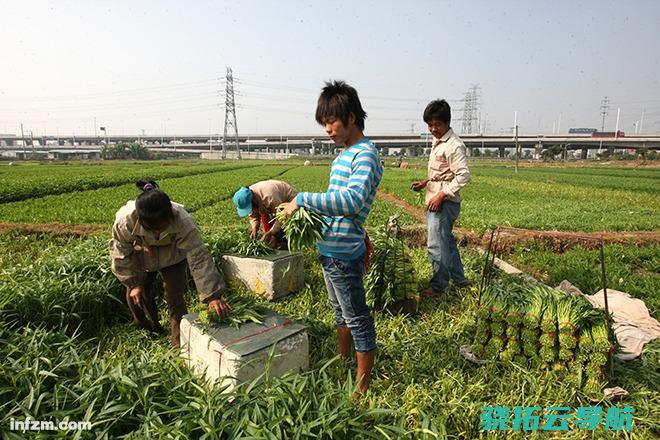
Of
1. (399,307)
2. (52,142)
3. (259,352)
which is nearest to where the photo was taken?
(259,352)

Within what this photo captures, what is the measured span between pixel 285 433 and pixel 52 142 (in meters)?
156

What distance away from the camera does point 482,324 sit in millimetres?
2961

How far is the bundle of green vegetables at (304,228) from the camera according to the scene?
2377mm

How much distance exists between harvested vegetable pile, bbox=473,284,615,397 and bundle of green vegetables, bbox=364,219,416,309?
2.90ft

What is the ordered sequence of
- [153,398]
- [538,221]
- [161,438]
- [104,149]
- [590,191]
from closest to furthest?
[161,438] < [153,398] < [538,221] < [590,191] < [104,149]

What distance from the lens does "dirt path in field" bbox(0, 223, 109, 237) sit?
23.7 feet

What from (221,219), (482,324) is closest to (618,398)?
(482,324)

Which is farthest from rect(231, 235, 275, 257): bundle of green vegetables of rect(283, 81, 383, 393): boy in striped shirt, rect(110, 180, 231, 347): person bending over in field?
rect(283, 81, 383, 393): boy in striped shirt

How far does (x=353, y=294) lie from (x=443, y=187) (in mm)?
2146

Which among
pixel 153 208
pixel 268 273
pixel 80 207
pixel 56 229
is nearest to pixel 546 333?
pixel 268 273

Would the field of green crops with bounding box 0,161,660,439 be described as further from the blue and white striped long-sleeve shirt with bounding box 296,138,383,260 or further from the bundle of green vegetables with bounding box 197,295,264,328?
the blue and white striped long-sleeve shirt with bounding box 296,138,383,260

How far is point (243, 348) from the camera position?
2.40m

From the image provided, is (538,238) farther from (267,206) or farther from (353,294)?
(353,294)

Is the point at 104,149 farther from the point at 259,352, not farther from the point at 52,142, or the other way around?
the point at 259,352
